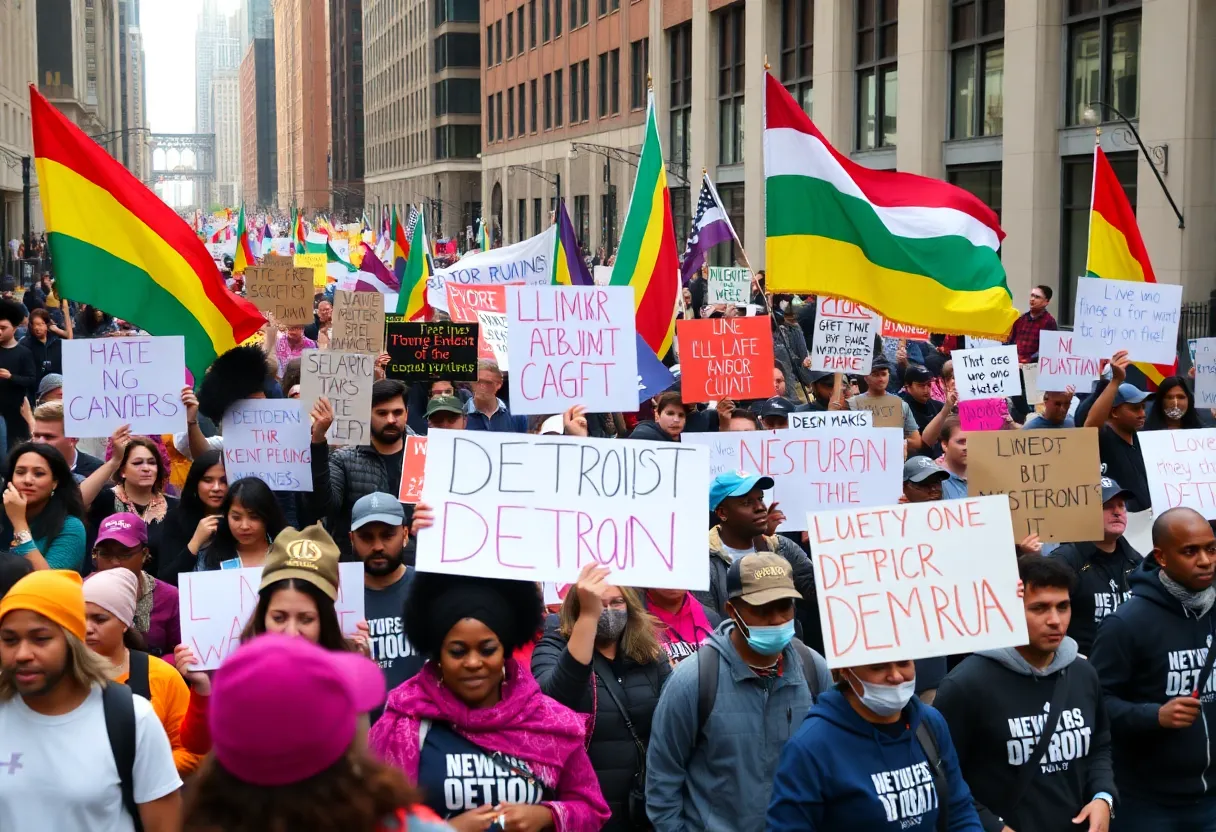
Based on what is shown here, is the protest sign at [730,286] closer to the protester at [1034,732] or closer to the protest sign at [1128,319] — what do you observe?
the protest sign at [1128,319]

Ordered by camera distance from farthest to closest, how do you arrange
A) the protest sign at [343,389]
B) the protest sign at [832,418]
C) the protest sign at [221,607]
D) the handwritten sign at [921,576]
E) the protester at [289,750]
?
the protest sign at [832,418]
the protest sign at [343,389]
the protest sign at [221,607]
the handwritten sign at [921,576]
the protester at [289,750]

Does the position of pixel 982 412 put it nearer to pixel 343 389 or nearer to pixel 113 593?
pixel 343 389

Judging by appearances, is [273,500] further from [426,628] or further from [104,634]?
[426,628]

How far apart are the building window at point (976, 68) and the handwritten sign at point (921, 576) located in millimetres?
23300

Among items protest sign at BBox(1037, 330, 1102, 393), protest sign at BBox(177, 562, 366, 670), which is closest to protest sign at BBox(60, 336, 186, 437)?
protest sign at BBox(177, 562, 366, 670)

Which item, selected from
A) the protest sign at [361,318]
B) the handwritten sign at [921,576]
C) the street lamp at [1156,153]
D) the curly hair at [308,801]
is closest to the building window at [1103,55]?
the street lamp at [1156,153]

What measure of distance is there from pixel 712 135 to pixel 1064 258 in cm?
1682

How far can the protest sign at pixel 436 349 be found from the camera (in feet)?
35.9

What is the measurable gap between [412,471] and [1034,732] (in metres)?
3.69

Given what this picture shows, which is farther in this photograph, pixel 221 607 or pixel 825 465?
pixel 825 465

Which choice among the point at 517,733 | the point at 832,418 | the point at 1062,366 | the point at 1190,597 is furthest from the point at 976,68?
the point at 517,733

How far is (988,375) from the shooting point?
10.2 m

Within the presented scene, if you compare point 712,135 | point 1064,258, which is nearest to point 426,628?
point 1064,258

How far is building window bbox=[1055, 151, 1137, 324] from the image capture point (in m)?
24.6
